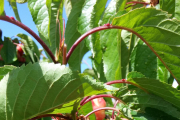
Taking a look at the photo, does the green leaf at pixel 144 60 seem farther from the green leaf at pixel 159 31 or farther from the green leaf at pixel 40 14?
the green leaf at pixel 40 14

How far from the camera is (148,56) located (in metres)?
0.74

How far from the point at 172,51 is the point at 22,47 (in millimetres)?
1481

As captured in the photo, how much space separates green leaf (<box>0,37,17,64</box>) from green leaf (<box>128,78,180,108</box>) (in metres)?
1.20

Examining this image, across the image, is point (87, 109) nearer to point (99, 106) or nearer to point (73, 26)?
point (99, 106)

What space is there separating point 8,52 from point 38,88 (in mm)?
1334

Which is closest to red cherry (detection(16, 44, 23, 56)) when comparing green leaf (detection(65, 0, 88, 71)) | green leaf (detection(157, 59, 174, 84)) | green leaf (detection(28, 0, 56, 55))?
green leaf (detection(65, 0, 88, 71))

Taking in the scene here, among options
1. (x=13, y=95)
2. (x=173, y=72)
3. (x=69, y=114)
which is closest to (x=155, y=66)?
(x=173, y=72)

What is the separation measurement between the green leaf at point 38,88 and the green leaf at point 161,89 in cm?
18

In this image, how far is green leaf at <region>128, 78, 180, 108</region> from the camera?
0.55m

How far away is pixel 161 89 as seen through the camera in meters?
0.56

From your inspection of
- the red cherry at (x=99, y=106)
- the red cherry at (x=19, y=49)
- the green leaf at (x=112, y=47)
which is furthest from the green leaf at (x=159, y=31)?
the red cherry at (x=19, y=49)

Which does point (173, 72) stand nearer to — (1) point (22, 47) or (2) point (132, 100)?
(2) point (132, 100)

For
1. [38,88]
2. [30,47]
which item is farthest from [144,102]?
[30,47]

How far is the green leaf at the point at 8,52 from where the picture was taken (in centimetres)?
156
